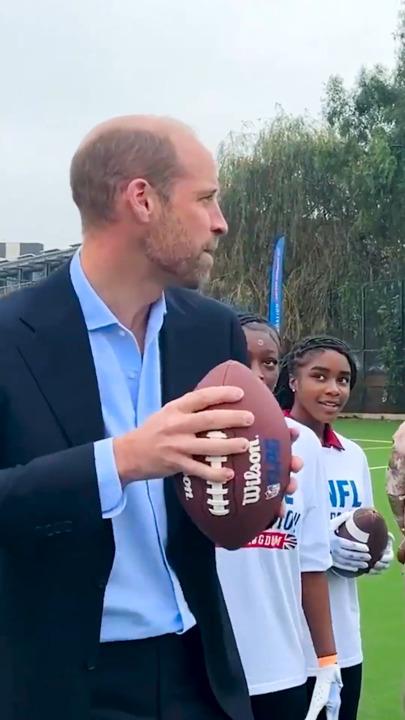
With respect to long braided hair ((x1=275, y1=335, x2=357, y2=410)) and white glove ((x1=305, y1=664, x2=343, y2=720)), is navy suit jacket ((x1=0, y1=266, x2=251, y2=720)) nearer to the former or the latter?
white glove ((x1=305, y1=664, x2=343, y2=720))

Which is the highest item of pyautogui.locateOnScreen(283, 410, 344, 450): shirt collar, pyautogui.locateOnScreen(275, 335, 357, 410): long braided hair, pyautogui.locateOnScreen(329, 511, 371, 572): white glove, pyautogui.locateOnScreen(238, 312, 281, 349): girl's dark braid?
pyautogui.locateOnScreen(238, 312, 281, 349): girl's dark braid

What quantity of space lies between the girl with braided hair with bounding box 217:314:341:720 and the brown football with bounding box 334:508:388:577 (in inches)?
10.2

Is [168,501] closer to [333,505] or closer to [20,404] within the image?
[20,404]

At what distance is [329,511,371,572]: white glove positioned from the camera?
3670 mm

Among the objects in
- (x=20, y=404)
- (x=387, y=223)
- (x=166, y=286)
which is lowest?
(x=387, y=223)

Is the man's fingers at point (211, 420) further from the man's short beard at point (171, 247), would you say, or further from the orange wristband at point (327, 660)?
the orange wristband at point (327, 660)

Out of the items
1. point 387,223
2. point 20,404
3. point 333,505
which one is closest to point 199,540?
point 20,404

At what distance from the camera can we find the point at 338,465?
390 cm

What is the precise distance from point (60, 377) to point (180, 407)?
1.37 ft

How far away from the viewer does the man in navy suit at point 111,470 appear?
6.47ft

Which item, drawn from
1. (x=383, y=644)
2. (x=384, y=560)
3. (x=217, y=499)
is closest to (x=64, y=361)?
(x=217, y=499)

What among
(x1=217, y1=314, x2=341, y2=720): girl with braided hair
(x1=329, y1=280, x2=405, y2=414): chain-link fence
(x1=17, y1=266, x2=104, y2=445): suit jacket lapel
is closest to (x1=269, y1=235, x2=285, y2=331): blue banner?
(x1=329, y1=280, x2=405, y2=414): chain-link fence

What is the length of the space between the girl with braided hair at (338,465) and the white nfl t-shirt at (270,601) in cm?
38

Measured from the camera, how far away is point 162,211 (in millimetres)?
2135
